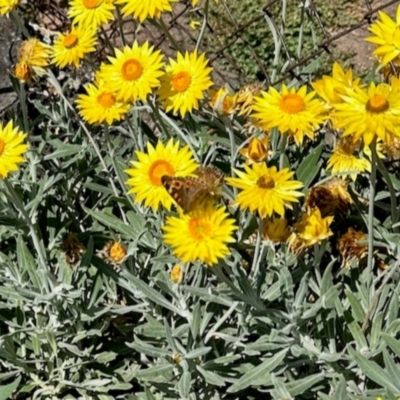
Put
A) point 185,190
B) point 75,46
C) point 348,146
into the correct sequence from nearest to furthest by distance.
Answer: point 185,190, point 348,146, point 75,46

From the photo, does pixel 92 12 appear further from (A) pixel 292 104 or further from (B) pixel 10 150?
(A) pixel 292 104

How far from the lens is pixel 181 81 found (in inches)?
101

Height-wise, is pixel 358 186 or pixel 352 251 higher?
pixel 358 186

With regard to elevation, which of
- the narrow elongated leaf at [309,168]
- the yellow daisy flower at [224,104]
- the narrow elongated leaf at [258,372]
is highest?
the yellow daisy flower at [224,104]

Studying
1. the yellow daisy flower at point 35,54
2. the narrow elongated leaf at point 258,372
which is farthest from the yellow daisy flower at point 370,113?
the yellow daisy flower at point 35,54

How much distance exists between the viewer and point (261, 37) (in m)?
5.01

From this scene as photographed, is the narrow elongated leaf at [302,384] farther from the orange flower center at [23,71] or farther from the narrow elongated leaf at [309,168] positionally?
the orange flower center at [23,71]

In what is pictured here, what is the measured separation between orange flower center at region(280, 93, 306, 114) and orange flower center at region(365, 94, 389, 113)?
27 centimetres

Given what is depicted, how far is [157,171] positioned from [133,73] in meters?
0.34

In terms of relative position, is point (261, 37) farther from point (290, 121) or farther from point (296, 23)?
point (290, 121)

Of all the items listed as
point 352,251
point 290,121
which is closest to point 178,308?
point 352,251

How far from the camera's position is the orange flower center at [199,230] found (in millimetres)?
2084

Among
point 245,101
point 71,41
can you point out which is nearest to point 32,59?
point 71,41

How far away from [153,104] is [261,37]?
254 centimetres
